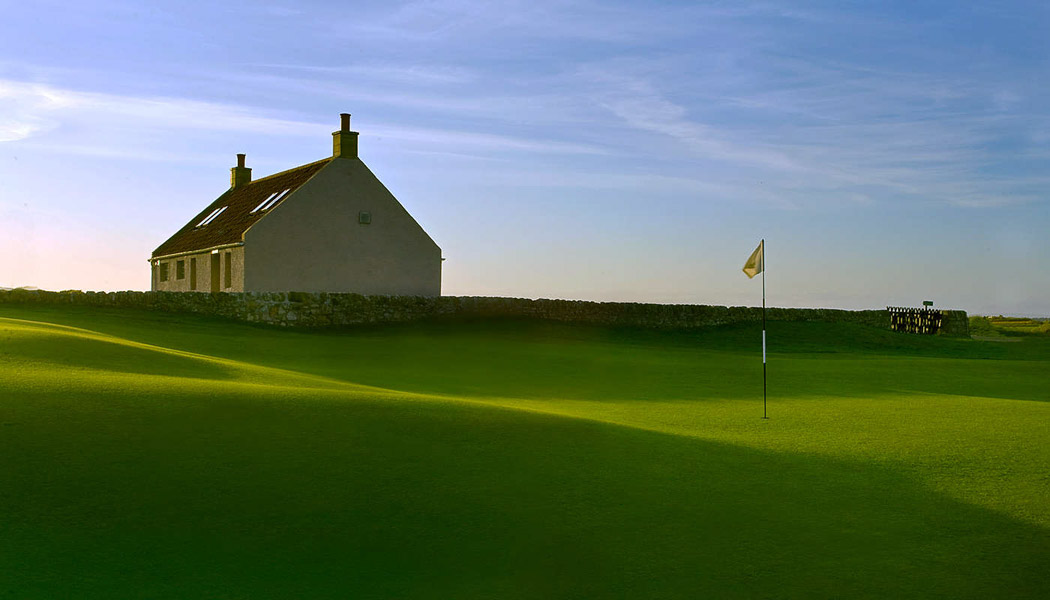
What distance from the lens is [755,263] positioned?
17062mm

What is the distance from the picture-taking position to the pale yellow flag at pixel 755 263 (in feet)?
55.3

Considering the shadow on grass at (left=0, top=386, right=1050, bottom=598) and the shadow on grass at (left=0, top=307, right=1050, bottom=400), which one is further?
the shadow on grass at (left=0, top=307, right=1050, bottom=400)

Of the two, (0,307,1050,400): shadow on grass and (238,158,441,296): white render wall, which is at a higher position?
(238,158,441,296): white render wall

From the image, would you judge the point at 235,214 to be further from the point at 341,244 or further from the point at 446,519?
the point at 446,519

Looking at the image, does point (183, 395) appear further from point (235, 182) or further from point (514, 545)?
point (235, 182)

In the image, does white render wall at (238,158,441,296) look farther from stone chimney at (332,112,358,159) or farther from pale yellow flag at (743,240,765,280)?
pale yellow flag at (743,240,765,280)

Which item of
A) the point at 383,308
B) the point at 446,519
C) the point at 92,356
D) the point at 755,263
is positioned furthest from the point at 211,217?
the point at 446,519

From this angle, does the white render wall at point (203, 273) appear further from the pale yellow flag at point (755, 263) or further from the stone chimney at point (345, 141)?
the pale yellow flag at point (755, 263)

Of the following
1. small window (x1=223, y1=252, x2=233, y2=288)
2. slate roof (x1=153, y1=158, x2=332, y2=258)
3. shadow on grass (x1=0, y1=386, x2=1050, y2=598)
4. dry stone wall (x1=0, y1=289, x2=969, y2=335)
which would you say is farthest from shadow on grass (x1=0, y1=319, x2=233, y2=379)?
small window (x1=223, y1=252, x2=233, y2=288)

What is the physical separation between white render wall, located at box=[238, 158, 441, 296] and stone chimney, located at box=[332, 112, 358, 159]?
1.48ft

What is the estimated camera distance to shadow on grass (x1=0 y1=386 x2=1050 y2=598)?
688 cm

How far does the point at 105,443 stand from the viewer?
31.3 ft

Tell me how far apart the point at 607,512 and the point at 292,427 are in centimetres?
463

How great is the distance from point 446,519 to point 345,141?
3585 centimetres
